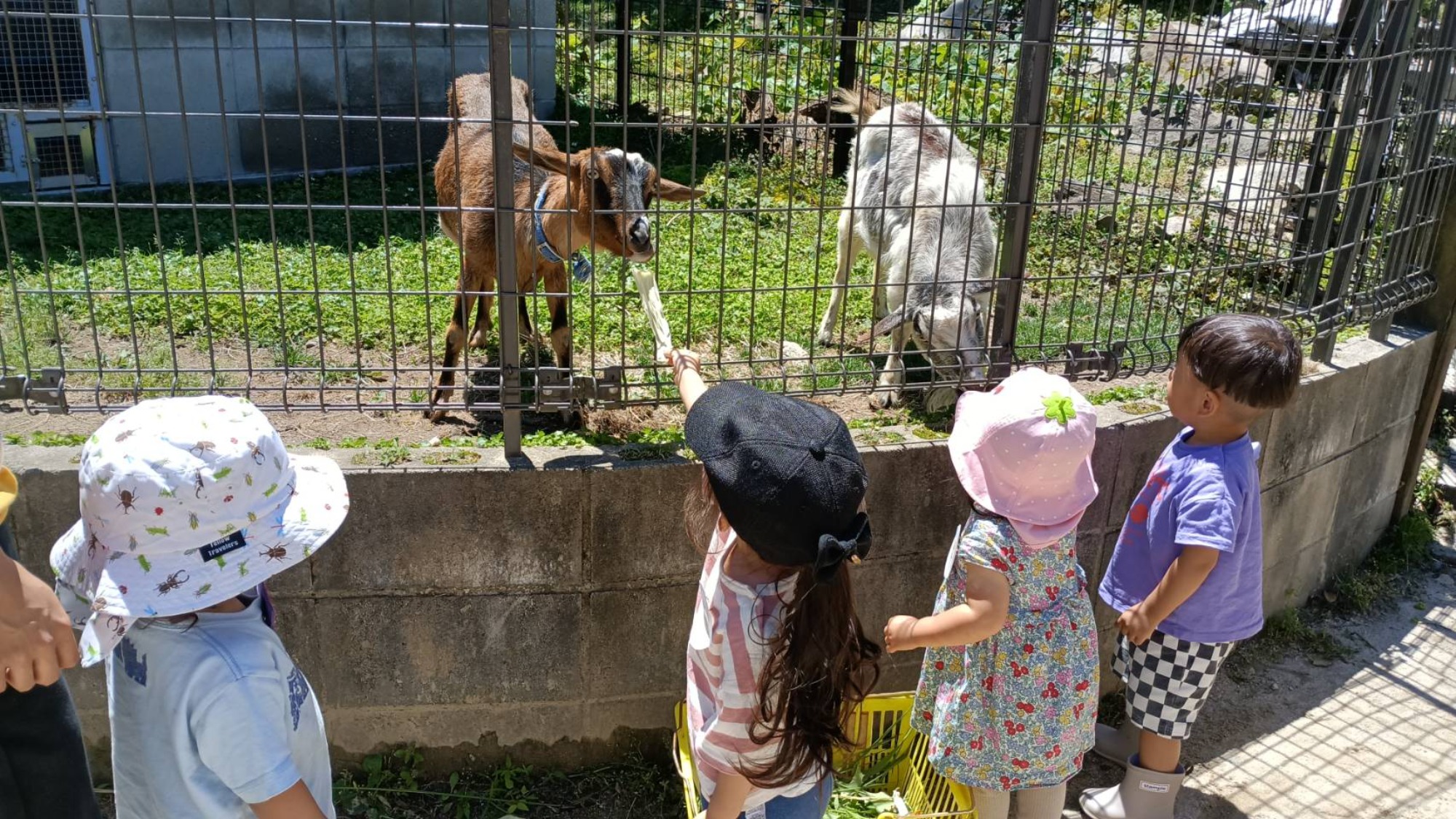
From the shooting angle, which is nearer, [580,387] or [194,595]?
[194,595]

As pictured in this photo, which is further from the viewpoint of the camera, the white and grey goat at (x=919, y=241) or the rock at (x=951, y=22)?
the white and grey goat at (x=919, y=241)

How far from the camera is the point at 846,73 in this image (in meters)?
9.54

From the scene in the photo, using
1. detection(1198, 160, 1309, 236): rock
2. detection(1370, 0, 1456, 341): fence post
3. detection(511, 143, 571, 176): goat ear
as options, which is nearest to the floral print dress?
detection(1198, 160, 1309, 236): rock

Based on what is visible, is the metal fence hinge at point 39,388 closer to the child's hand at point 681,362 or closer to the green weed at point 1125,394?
the child's hand at point 681,362

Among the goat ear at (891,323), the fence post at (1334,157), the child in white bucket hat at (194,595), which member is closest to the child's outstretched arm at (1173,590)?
the goat ear at (891,323)

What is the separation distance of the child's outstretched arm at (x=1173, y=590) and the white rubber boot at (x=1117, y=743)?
32.1 inches

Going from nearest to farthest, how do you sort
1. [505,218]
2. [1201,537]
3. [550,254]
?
[1201,537], [505,218], [550,254]

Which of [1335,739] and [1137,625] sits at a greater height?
[1137,625]

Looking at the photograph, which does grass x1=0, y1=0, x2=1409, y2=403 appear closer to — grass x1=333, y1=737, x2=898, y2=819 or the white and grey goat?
the white and grey goat

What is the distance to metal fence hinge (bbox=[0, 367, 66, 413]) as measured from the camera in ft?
11.1

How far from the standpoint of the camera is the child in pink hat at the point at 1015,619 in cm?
289

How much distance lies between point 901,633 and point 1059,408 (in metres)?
0.72

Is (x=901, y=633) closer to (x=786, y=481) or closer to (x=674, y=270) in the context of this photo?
(x=786, y=481)

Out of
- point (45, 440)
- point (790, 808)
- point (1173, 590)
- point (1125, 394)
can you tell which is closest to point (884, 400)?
point (1125, 394)
